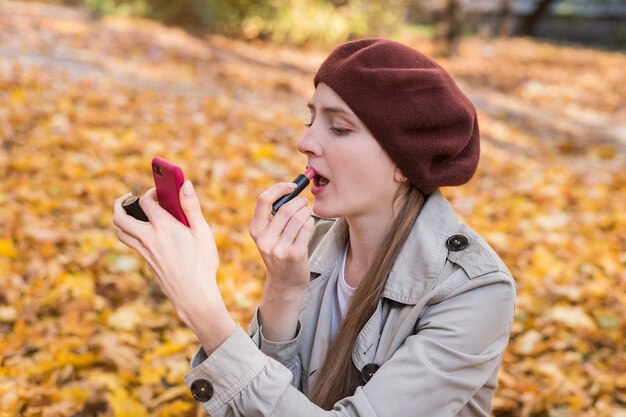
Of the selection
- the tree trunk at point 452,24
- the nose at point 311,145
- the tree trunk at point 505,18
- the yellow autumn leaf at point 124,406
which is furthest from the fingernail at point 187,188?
the tree trunk at point 505,18

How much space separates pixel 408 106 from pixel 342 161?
234 mm

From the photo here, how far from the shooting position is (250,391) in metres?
1.50

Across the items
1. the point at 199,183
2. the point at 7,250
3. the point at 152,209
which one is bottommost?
the point at 199,183

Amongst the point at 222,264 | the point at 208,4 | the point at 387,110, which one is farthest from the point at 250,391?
the point at 208,4

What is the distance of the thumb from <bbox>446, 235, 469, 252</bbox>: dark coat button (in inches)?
27.5

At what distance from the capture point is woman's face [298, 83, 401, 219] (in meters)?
1.78

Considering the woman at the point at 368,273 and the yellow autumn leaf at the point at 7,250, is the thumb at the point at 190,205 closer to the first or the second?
the woman at the point at 368,273

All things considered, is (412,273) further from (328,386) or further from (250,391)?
(250,391)

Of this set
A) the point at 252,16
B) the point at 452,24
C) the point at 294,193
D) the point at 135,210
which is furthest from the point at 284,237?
the point at 452,24

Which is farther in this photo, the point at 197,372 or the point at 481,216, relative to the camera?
the point at 481,216

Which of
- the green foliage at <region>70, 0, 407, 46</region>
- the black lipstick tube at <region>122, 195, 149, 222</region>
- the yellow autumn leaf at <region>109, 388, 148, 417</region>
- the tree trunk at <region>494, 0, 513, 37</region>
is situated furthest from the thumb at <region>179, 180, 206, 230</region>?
the tree trunk at <region>494, 0, 513, 37</region>

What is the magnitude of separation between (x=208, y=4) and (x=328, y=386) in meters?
10.6

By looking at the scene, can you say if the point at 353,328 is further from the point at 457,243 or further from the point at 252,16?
the point at 252,16

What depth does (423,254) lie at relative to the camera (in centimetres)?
177
